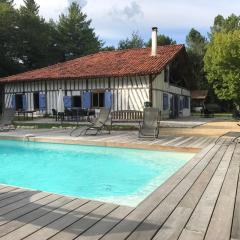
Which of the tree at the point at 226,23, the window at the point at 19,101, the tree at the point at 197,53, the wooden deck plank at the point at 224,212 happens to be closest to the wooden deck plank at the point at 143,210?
the wooden deck plank at the point at 224,212

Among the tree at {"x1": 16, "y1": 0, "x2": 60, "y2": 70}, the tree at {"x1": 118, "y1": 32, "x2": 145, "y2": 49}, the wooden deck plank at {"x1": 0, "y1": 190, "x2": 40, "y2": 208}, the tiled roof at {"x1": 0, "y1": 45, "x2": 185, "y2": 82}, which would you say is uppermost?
the tree at {"x1": 118, "y1": 32, "x2": 145, "y2": 49}

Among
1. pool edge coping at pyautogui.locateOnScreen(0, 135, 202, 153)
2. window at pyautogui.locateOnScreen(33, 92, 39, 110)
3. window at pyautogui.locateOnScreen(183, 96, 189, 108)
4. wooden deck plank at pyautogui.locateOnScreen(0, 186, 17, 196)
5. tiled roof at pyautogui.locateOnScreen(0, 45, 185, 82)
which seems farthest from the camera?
window at pyautogui.locateOnScreen(183, 96, 189, 108)

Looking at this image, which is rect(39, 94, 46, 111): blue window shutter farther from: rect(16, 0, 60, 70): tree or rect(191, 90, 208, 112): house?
rect(191, 90, 208, 112): house

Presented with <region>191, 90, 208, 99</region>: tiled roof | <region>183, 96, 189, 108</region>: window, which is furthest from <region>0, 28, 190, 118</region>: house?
<region>191, 90, 208, 99</region>: tiled roof

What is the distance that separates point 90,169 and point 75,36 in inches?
1480

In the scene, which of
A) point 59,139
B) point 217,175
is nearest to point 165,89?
point 59,139

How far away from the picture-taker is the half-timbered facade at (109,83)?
809 inches

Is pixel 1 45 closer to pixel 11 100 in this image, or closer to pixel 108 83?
pixel 11 100

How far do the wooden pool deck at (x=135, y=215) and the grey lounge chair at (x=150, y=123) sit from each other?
5.81 meters

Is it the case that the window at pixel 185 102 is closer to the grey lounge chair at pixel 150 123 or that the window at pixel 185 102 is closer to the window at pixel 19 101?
the window at pixel 19 101

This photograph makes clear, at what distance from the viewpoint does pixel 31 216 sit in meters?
3.43

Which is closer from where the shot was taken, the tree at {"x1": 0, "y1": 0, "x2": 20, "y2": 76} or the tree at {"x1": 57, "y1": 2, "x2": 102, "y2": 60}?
the tree at {"x1": 0, "y1": 0, "x2": 20, "y2": 76}

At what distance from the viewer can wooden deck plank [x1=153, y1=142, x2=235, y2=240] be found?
300 cm

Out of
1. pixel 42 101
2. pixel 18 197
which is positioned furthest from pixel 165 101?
pixel 18 197
